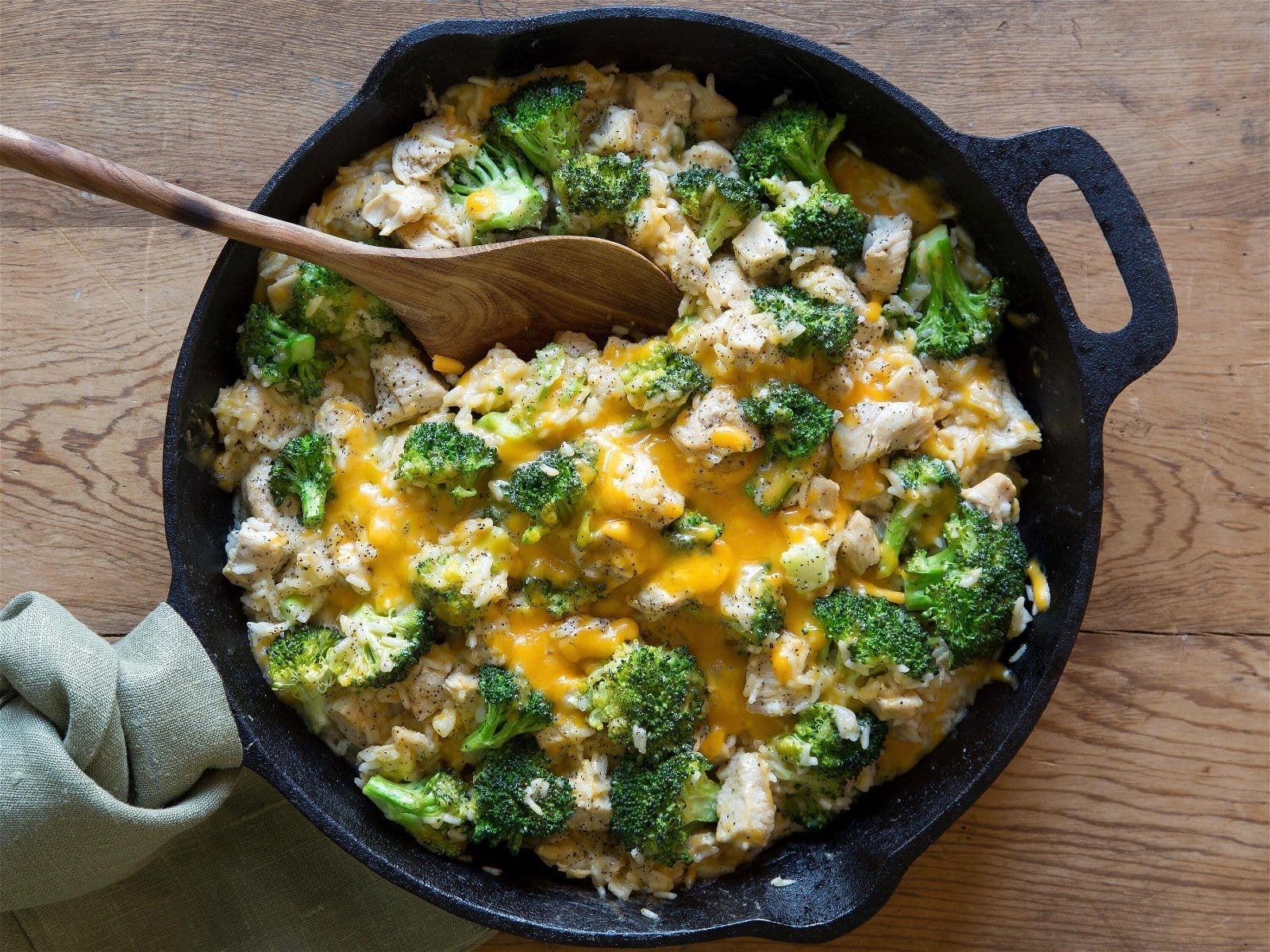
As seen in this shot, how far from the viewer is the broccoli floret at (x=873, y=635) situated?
9.37 ft

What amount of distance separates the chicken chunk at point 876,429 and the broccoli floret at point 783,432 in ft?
0.20

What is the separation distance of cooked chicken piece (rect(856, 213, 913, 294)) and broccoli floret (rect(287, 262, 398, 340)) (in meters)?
1.36

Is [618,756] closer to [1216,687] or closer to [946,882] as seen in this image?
[946,882]

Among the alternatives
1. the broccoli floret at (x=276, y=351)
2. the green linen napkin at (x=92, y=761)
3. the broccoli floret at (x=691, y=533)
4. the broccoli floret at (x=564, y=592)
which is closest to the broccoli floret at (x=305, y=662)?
the green linen napkin at (x=92, y=761)

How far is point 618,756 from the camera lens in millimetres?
2992

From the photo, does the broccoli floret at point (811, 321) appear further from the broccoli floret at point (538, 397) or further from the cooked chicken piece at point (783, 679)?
the cooked chicken piece at point (783, 679)

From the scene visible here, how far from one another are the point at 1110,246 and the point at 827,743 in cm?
153

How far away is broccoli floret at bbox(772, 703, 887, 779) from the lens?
287 cm

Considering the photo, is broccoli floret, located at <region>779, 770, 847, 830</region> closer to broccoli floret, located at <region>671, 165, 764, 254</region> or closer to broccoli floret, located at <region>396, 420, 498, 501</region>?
broccoli floret, located at <region>396, 420, 498, 501</region>

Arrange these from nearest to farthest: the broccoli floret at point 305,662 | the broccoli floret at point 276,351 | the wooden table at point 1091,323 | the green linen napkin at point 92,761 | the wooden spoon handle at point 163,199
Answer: the wooden spoon handle at point 163,199
the green linen napkin at point 92,761
the broccoli floret at point 305,662
the broccoli floret at point 276,351
the wooden table at point 1091,323

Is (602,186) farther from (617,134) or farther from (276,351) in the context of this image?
(276,351)

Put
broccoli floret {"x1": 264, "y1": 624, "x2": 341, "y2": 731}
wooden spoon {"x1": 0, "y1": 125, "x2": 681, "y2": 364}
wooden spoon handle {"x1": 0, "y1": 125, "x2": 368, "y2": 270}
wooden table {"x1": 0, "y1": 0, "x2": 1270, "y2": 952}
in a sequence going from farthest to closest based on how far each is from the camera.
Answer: wooden table {"x1": 0, "y1": 0, "x2": 1270, "y2": 952} → broccoli floret {"x1": 264, "y1": 624, "x2": 341, "y2": 731} → wooden spoon {"x1": 0, "y1": 125, "x2": 681, "y2": 364} → wooden spoon handle {"x1": 0, "y1": 125, "x2": 368, "y2": 270}

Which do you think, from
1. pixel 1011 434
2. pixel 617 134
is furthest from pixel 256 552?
pixel 1011 434

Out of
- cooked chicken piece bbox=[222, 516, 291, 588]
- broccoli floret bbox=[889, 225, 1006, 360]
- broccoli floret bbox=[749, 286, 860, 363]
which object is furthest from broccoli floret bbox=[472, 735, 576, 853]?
broccoli floret bbox=[889, 225, 1006, 360]
